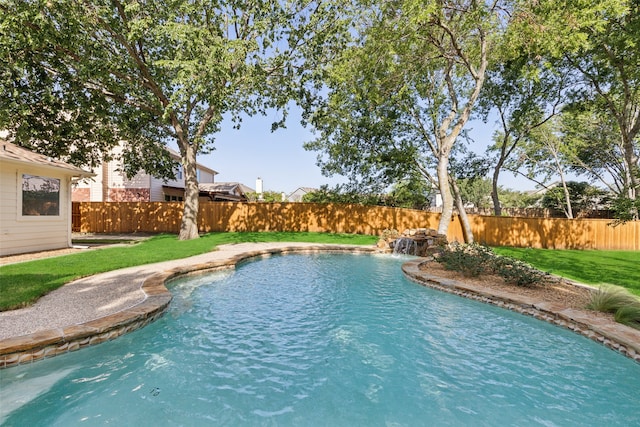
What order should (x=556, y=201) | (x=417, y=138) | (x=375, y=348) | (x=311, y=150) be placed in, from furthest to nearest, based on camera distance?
(x=556, y=201) → (x=311, y=150) → (x=417, y=138) → (x=375, y=348)

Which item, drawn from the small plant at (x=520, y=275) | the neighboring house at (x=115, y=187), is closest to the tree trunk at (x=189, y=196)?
the neighboring house at (x=115, y=187)

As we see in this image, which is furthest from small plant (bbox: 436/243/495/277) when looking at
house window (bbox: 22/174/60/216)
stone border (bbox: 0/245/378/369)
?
house window (bbox: 22/174/60/216)

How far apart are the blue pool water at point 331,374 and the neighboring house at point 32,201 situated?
7284 mm

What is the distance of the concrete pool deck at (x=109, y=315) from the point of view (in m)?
3.44

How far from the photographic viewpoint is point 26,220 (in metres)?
9.03

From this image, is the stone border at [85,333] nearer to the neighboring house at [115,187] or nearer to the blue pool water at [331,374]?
the blue pool water at [331,374]

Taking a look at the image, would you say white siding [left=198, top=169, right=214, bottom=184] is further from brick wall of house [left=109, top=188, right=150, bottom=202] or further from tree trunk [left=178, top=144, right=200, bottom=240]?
tree trunk [left=178, top=144, right=200, bottom=240]

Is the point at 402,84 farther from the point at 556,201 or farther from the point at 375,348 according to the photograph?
the point at 556,201

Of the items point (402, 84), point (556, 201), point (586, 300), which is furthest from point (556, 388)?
point (556, 201)

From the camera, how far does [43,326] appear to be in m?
3.75

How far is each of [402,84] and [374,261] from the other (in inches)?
303

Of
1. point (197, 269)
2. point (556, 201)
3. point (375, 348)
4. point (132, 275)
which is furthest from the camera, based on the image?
point (556, 201)

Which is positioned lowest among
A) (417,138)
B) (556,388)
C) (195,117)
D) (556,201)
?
(556,388)

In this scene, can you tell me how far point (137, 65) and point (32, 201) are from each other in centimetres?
579
